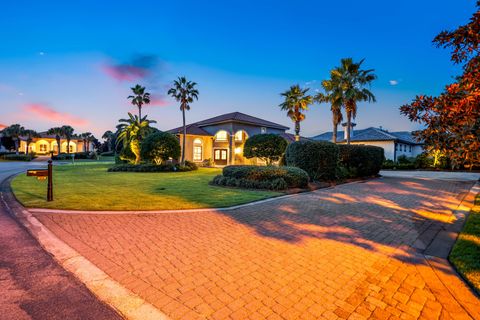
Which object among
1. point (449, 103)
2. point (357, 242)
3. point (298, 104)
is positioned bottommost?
point (357, 242)

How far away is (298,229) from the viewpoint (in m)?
5.93

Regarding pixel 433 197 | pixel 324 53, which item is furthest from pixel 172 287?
pixel 324 53

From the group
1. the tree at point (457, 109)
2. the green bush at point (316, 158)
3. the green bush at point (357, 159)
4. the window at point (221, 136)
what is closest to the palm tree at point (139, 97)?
the window at point (221, 136)

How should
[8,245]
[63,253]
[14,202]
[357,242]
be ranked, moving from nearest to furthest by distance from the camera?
1. [63,253]
2. [8,245]
3. [357,242]
4. [14,202]

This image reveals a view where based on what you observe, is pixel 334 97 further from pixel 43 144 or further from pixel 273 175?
pixel 43 144

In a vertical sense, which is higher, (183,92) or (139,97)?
(139,97)

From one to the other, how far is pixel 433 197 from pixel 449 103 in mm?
9582

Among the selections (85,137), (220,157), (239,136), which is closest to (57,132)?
(85,137)

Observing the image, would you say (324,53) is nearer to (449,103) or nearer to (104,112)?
(449,103)

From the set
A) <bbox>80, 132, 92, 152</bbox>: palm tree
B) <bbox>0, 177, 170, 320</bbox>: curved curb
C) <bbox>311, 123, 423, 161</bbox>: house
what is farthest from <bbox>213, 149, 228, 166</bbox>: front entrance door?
<bbox>80, 132, 92, 152</bbox>: palm tree

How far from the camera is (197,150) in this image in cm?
3328

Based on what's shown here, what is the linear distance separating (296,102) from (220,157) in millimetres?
14503

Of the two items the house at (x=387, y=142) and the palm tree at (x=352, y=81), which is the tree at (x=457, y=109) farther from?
the house at (x=387, y=142)

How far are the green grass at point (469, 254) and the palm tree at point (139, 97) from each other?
114 ft
